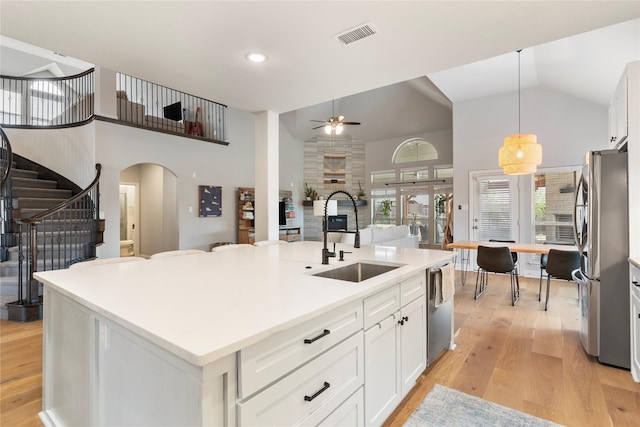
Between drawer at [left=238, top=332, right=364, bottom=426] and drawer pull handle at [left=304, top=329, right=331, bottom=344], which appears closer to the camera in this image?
drawer at [left=238, top=332, right=364, bottom=426]

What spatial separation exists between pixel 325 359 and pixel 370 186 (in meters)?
9.22

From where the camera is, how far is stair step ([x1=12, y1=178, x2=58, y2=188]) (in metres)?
5.15

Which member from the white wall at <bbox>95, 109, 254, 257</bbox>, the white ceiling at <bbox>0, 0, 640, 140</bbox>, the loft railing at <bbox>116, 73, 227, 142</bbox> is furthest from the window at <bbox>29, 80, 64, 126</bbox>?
the white ceiling at <bbox>0, 0, 640, 140</bbox>

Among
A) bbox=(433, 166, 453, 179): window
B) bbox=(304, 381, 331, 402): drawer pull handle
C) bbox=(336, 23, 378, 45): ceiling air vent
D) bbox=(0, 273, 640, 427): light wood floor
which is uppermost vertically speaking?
bbox=(336, 23, 378, 45): ceiling air vent

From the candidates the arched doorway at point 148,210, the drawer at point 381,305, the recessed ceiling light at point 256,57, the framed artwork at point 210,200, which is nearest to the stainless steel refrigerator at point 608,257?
the drawer at point 381,305

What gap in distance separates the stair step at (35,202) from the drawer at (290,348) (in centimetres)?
559

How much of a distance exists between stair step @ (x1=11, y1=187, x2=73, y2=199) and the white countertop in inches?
173

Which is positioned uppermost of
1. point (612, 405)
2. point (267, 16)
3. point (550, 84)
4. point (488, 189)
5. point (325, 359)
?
point (550, 84)

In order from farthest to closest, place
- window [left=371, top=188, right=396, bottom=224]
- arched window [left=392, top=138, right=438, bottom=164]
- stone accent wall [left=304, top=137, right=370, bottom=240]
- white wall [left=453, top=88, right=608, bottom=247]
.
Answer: stone accent wall [left=304, top=137, right=370, bottom=240] → window [left=371, top=188, right=396, bottom=224] → arched window [left=392, top=138, right=438, bottom=164] → white wall [left=453, top=88, right=608, bottom=247]

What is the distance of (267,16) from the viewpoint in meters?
2.09

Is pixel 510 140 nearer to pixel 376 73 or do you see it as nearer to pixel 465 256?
pixel 376 73

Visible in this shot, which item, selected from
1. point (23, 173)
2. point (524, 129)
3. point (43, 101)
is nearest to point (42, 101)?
point (43, 101)

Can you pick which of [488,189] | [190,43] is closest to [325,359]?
[190,43]

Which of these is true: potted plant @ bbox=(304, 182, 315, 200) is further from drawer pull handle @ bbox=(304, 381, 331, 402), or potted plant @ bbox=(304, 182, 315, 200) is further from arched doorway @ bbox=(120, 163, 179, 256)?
drawer pull handle @ bbox=(304, 381, 331, 402)
